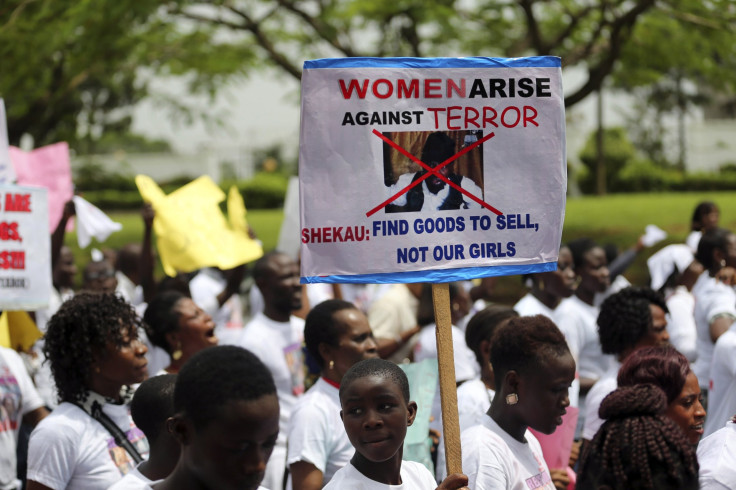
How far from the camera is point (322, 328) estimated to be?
16.7 ft

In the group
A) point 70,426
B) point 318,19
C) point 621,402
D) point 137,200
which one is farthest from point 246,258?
point 137,200

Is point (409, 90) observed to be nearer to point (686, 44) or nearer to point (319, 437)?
point (319, 437)

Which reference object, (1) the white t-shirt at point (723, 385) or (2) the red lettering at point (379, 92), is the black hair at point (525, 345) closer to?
(2) the red lettering at point (379, 92)

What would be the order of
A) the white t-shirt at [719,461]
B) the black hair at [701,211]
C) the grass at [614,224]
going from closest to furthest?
1. the white t-shirt at [719,461]
2. the black hair at [701,211]
3. the grass at [614,224]

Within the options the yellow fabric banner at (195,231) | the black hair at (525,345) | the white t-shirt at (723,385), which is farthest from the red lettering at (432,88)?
the yellow fabric banner at (195,231)

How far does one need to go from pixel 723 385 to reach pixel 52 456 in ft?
11.3

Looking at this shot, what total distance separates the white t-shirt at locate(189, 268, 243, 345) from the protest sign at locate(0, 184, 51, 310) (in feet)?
6.18

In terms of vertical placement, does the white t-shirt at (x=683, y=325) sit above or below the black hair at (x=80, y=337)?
below

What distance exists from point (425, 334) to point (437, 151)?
3.16 meters

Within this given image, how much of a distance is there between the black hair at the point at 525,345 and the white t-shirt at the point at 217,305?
3.71 metres

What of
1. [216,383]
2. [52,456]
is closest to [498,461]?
[216,383]

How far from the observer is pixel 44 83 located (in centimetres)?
1494

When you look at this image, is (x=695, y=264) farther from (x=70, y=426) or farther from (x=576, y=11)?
(x=576, y=11)

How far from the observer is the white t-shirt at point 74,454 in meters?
3.92
